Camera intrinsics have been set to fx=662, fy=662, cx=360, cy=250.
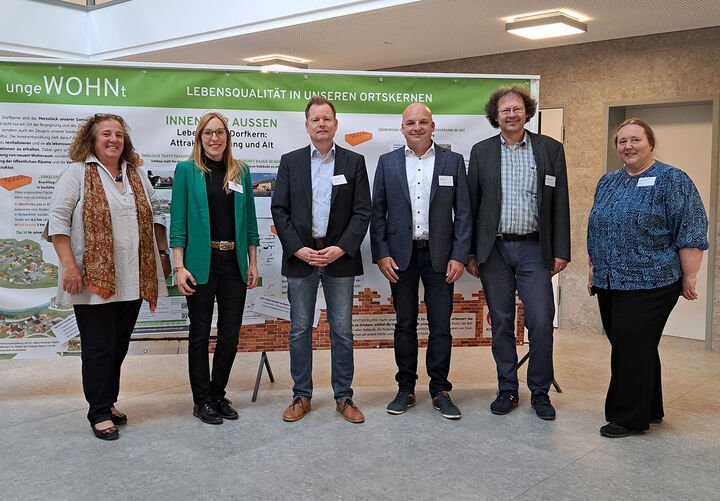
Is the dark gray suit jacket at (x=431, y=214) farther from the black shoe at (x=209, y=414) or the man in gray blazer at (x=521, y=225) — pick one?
the black shoe at (x=209, y=414)

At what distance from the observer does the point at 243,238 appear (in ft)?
11.6

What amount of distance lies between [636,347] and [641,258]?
448mm

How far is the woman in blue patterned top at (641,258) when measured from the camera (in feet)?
10.6

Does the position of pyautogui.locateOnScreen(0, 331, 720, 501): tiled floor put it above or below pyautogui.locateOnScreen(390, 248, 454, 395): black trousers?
below

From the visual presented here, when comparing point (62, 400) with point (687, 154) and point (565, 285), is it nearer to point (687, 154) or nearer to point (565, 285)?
point (565, 285)

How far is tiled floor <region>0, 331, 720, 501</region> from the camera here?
270 cm

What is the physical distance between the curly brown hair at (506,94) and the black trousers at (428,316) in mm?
873

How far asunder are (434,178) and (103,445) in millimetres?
2150

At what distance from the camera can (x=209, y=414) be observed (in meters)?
3.51

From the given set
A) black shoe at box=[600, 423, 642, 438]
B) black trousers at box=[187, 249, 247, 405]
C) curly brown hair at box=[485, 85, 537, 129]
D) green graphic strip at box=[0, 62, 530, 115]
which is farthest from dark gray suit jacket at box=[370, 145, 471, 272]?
black shoe at box=[600, 423, 642, 438]

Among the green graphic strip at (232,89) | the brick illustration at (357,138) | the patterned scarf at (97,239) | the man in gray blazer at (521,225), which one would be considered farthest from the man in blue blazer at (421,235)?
the patterned scarf at (97,239)

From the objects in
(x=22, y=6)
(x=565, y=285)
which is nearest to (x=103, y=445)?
(x=565, y=285)

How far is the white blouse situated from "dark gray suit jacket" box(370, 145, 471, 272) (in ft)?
4.19

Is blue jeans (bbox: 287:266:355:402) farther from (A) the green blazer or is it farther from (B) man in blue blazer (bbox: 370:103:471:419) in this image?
(A) the green blazer
